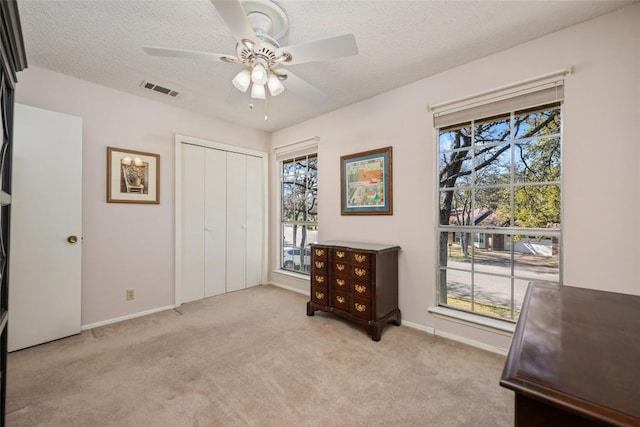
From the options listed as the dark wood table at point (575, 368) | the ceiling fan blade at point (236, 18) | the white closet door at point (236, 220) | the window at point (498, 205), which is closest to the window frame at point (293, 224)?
the white closet door at point (236, 220)

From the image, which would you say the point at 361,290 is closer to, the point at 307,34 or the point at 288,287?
the point at 288,287

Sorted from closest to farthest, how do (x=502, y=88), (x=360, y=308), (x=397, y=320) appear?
1. (x=502, y=88)
2. (x=360, y=308)
3. (x=397, y=320)

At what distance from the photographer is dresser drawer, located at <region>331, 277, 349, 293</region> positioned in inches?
106

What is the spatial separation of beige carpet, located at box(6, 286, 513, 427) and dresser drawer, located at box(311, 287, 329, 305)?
24 centimetres

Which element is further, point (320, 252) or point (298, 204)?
point (298, 204)

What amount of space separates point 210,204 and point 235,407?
264cm

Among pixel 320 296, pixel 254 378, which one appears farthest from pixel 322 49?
pixel 320 296

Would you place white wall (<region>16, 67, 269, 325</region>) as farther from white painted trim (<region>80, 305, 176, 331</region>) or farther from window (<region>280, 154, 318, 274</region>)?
window (<region>280, 154, 318, 274</region>)

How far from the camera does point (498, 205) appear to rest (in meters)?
2.30

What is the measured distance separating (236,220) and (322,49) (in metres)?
2.93

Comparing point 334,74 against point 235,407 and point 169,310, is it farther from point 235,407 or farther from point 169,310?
point 169,310

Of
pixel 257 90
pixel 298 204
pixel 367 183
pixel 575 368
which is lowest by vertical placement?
pixel 575 368

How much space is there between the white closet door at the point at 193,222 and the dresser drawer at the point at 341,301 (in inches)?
75.2

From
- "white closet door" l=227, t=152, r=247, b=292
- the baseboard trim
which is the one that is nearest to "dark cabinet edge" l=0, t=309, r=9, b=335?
"white closet door" l=227, t=152, r=247, b=292
